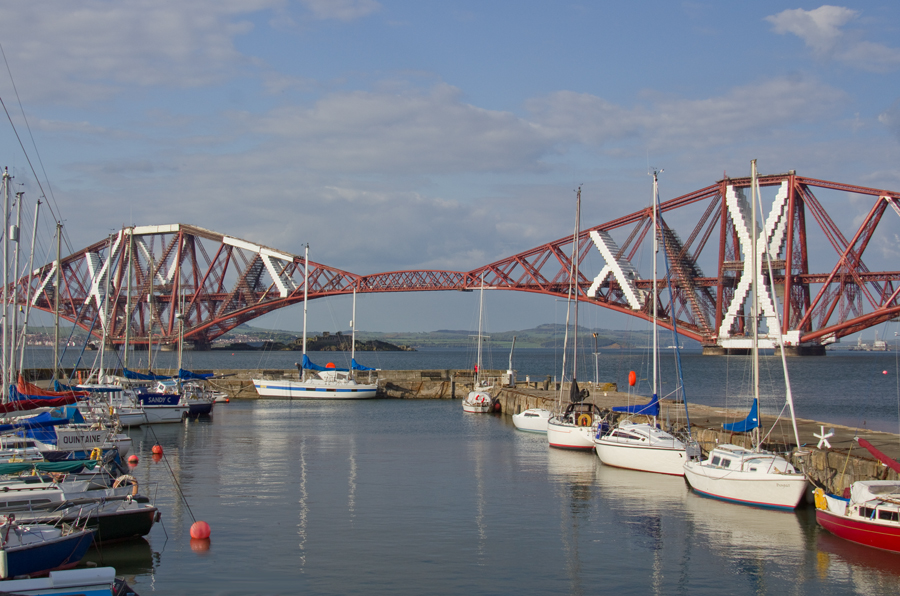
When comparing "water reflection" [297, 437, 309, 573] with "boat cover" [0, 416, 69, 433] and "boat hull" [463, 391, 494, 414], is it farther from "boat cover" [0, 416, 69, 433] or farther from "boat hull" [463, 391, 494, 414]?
"boat hull" [463, 391, 494, 414]

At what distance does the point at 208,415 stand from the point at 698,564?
1143 inches

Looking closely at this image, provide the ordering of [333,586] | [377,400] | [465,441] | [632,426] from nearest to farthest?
[333,586], [632,426], [465,441], [377,400]

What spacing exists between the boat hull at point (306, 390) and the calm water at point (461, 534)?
77.9 ft

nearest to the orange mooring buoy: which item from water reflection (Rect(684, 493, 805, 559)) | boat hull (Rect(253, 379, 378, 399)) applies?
water reflection (Rect(684, 493, 805, 559))

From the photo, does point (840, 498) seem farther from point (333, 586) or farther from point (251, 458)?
point (251, 458)

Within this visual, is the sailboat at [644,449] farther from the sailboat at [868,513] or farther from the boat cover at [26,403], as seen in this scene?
the boat cover at [26,403]

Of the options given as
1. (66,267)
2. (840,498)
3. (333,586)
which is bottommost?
(333,586)

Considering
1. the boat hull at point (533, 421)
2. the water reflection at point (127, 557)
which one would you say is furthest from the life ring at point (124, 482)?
the boat hull at point (533, 421)

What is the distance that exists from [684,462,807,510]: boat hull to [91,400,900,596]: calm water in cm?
31

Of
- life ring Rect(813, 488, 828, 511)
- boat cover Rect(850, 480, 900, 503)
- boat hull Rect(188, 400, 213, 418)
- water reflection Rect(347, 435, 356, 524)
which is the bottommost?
water reflection Rect(347, 435, 356, 524)

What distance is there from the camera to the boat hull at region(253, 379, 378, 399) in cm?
5122

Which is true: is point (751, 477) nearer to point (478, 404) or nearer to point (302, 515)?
point (302, 515)

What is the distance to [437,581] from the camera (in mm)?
13328

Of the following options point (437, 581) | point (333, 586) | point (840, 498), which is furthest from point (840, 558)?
point (333, 586)
